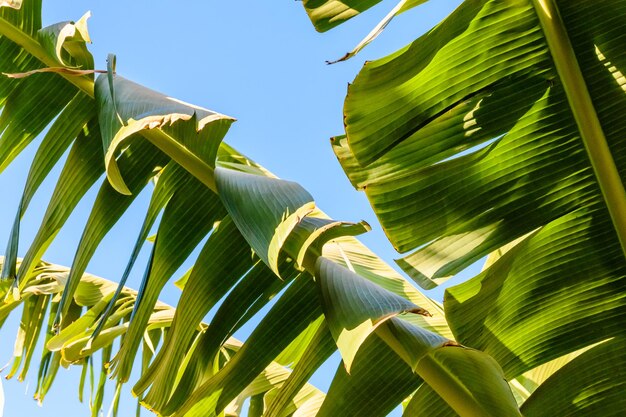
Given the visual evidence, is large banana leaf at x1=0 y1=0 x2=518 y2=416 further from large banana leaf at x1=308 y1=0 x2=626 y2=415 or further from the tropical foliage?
large banana leaf at x1=308 y1=0 x2=626 y2=415

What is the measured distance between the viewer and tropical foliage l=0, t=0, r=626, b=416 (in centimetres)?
105

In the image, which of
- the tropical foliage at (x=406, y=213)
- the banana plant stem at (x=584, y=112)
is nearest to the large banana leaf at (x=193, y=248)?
the tropical foliage at (x=406, y=213)

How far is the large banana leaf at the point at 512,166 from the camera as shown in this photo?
1.06m

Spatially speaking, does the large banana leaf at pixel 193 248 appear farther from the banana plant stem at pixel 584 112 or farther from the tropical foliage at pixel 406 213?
the banana plant stem at pixel 584 112

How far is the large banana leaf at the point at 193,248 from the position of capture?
103cm

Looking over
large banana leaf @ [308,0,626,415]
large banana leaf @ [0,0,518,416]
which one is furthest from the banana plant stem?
large banana leaf @ [0,0,518,416]

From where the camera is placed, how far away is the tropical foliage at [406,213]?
105 centimetres

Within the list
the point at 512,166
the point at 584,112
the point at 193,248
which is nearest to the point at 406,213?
the point at 512,166

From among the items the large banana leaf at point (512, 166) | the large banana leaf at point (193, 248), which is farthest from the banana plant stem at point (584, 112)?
the large banana leaf at point (193, 248)

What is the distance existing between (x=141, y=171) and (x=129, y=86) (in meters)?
0.19

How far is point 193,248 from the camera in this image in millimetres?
A: 1344

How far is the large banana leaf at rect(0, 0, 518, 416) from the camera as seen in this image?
3.37 ft

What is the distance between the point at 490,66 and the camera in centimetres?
109

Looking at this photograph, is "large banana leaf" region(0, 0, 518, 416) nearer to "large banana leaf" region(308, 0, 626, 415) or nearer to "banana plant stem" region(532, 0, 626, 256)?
"large banana leaf" region(308, 0, 626, 415)
